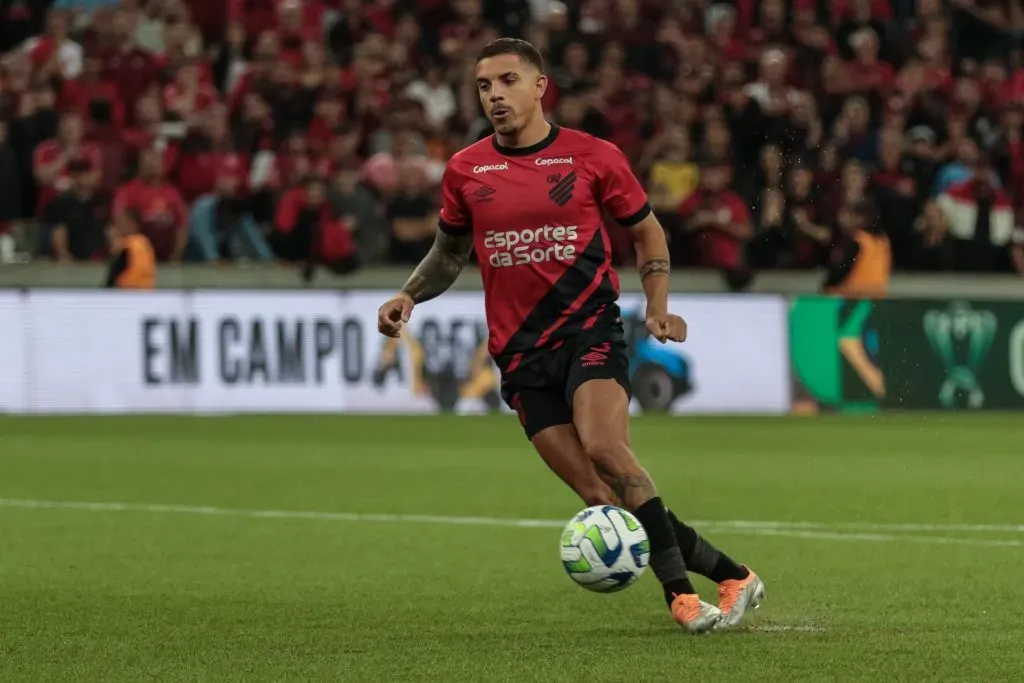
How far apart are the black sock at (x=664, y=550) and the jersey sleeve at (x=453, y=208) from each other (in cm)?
134

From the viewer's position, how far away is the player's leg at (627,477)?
7527 mm

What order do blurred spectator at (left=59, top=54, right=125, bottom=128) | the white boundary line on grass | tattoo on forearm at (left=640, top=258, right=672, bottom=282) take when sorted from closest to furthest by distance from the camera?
1. tattoo on forearm at (left=640, top=258, right=672, bottom=282)
2. the white boundary line on grass
3. blurred spectator at (left=59, top=54, right=125, bottom=128)

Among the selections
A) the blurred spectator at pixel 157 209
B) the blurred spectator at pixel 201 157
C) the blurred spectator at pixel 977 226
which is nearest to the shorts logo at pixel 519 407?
the blurred spectator at pixel 157 209

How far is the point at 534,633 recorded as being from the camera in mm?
7586

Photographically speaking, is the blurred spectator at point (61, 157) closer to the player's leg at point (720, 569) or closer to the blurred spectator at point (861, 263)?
the blurred spectator at point (861, 263)

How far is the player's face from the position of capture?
7688mm

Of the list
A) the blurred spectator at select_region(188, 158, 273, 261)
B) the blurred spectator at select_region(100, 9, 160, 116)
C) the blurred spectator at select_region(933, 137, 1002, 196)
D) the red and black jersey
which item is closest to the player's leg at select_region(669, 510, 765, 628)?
the red and black jersey

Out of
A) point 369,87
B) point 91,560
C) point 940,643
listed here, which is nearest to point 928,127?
point 369,87

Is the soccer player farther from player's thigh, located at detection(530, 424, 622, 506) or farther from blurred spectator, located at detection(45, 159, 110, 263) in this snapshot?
blurred spectator, located at detection(45, 159, 110, 263)

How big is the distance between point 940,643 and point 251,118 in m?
16.1

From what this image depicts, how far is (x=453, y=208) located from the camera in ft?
26.2

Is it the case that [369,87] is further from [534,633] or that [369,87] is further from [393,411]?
[534,633]

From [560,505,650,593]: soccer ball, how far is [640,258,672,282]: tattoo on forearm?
37.8 inches

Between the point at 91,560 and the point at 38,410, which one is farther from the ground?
the point at 91,560
